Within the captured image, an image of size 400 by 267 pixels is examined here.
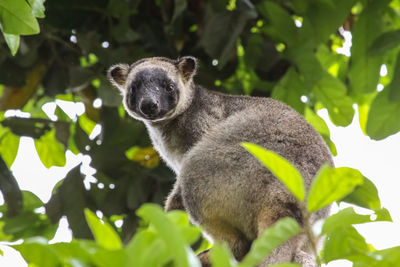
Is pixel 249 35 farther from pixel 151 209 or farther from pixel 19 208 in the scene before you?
pixel 151 209

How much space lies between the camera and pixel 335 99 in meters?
6.42

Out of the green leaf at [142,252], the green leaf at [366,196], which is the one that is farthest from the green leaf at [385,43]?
the green leaf at [142,252]

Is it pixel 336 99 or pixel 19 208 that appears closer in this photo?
pixel 19 208

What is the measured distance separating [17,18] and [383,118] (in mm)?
3313

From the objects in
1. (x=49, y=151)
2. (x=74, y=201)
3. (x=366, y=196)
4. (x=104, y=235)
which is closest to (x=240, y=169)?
Result: (x=366, y=196)

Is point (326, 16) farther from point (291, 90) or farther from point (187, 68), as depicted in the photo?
point (187, 68)

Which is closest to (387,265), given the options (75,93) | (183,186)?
(183,186)

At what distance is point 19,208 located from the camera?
5996 mm

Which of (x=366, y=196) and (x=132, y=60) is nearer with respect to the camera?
(x=366, y=196)

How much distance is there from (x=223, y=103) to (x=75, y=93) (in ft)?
6.22

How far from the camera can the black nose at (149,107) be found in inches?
225

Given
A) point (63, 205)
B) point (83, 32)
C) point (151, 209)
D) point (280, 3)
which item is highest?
point (151, 209)

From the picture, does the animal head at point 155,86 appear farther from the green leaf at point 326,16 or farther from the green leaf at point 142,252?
the green leaf at point 142,252

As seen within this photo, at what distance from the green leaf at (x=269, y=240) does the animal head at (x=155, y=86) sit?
11.0 feet
